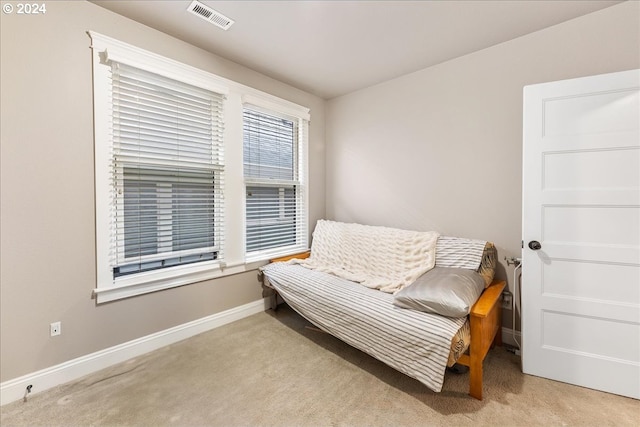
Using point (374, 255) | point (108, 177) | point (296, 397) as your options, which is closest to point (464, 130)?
point (374, 255)

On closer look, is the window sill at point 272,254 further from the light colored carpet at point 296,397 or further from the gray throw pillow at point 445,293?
the gray throw pillow at point 445,293

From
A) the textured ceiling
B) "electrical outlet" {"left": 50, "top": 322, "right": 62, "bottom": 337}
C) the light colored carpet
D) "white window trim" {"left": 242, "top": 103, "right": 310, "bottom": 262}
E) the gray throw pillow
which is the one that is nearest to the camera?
the light colored carpet

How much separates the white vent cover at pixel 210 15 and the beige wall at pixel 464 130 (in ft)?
5.78

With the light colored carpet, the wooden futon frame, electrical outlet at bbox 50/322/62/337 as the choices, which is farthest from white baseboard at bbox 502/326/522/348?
electrical outlet at bbox 50/322/62/337

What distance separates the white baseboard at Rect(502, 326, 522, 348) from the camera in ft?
7.36

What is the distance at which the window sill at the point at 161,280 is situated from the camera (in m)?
1.99

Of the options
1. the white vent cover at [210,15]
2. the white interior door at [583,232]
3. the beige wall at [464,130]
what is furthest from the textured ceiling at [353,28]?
the white interior door at [583,232]

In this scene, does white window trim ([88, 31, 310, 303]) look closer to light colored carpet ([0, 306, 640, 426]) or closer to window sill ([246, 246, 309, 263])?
window sill ([246, 246, 309, 263])

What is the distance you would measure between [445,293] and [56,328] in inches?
102

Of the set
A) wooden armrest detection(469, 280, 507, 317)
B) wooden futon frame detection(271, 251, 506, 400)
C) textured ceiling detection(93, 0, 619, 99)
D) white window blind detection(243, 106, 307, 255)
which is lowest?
wooden futon frame detection(271, 251, 506, 400)

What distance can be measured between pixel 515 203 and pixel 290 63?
249cm

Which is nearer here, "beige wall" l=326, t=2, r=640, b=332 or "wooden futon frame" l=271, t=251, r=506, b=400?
"wooden futon frame" l=271, t=251, r=506, b=400

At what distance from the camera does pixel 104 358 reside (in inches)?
77.2

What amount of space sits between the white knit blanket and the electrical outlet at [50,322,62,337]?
6.26ft
